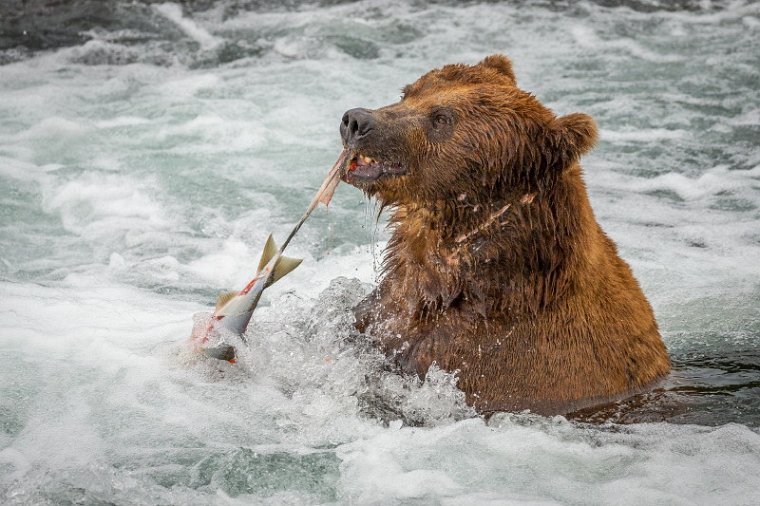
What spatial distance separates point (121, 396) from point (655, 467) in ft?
7.69

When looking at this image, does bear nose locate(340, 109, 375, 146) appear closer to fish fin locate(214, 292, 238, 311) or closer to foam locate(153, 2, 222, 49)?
fish fin locate(214, 292, 238, 311)

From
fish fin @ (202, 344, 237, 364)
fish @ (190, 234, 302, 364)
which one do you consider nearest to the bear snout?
fish @ (190, 234, 302, 364)

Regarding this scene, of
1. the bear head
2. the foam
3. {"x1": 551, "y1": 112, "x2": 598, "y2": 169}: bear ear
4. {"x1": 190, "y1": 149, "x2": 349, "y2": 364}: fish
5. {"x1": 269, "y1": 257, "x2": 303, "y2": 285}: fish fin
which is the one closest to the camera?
{"x1": 551, "y1": 112, "x2": 598, "y2": 169}: bear ear

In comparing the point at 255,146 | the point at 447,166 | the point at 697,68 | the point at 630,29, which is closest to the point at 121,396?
the point at 447,166

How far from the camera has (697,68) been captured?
1074 centimetres

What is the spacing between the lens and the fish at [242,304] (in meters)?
4.82

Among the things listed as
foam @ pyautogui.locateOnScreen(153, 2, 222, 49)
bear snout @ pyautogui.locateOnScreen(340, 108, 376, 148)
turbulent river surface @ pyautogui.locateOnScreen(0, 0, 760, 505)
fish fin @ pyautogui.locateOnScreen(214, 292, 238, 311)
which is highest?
bear snout @ pyautogui.locateOnScreen(340, 108, 376, 148)

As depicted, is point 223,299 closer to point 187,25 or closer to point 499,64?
point 499,64

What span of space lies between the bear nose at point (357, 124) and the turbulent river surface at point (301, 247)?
3.18ft

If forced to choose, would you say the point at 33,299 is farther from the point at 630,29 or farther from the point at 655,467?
the point at 630,29

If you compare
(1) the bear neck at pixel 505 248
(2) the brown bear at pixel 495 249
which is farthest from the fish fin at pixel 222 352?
(1) the bear neck at pixel 505 248

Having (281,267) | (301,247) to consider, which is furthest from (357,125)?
(301,247)

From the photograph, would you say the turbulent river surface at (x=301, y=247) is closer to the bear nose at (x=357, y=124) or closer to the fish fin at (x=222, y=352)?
the fish fin at (x=222, y=352)

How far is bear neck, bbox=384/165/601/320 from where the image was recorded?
15.0 ft
